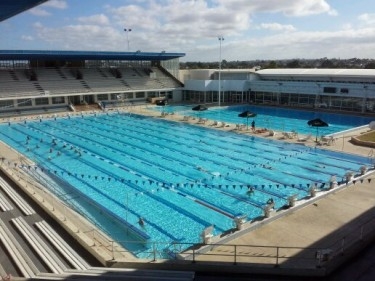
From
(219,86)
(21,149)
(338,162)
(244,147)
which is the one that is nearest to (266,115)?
(219,86)

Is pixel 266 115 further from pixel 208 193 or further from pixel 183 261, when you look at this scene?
pixel 183 261

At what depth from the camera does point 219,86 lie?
3853 centimetres

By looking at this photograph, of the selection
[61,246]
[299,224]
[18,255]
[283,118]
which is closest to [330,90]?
[283,118]

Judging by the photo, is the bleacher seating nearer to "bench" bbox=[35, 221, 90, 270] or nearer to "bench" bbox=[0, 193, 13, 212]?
"bench" bbox=[0, 193, 13, 212]

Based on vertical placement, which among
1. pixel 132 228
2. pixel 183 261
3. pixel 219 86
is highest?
pixel 219 86

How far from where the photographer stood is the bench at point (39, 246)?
8001 millimetres

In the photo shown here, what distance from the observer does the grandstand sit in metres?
35.0

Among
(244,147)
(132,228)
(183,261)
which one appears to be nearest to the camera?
(183,261)

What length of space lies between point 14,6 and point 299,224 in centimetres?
1088

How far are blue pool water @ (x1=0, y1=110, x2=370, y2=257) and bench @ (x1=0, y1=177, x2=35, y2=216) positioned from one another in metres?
1.54

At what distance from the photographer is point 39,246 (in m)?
8.94

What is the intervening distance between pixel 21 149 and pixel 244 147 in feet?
43.1

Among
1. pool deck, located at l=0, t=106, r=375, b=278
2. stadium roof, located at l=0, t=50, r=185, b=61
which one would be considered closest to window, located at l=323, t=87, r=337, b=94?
stadium roof, located at l=0, t=50, r=185, b=61

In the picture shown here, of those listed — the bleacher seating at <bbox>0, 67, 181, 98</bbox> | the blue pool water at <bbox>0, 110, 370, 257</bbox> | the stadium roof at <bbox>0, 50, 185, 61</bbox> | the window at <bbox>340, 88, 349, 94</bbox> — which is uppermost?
the stadium roof at <bbox>0, 50, 185, 61</bbox>
